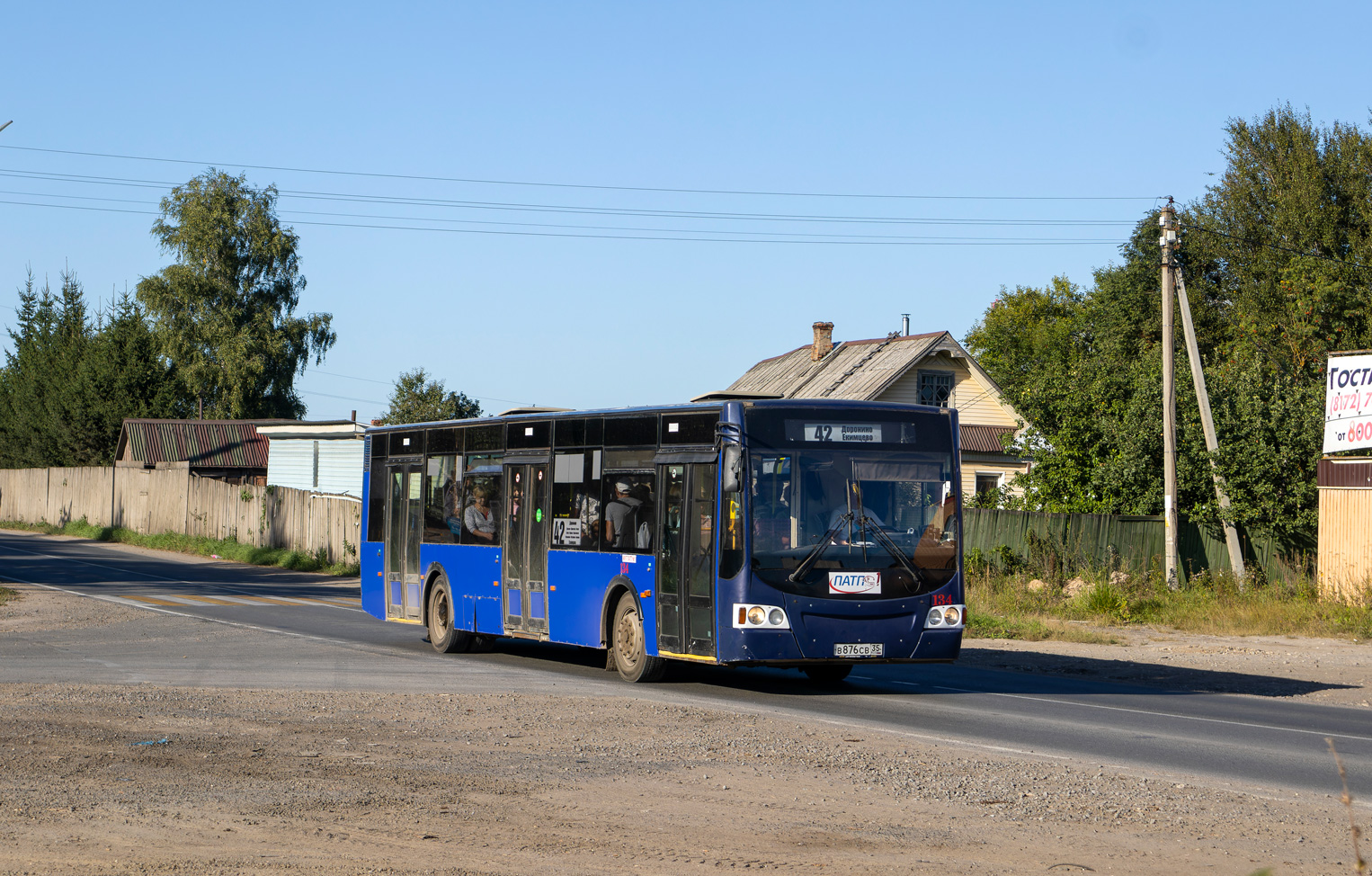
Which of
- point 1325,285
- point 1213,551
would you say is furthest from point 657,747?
point 1325,285

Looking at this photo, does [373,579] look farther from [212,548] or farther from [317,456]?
[317,456]

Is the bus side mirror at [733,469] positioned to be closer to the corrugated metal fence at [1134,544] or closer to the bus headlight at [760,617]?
the bus headlight at [760,617]

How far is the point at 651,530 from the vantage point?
49.9ft

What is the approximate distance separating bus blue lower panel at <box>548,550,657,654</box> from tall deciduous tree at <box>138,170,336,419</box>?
57.5 meters

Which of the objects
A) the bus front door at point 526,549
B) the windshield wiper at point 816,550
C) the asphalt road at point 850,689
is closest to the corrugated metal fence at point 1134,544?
the asphalt road at point 850,689

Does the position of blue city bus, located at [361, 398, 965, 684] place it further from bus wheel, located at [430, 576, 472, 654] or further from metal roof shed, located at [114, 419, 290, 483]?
metal roof shed, located at [114, 419, 290, 483]

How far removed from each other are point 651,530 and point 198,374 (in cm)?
6104

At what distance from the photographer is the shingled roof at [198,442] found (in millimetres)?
65188

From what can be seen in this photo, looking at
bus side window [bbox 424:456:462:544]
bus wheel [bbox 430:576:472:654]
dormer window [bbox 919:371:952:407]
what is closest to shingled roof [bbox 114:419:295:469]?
dormer window [bbox 919:371:952:407]

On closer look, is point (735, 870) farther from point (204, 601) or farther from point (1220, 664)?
point (204, 601)

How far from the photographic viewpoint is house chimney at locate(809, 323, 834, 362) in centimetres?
5634

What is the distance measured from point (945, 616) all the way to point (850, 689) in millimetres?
1826

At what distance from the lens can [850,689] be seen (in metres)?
15.7

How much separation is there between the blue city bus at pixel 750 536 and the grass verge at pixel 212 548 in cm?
2284
